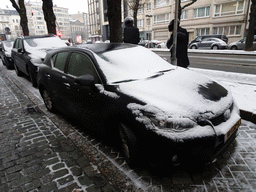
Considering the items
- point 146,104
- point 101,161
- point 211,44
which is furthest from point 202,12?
point 101,161

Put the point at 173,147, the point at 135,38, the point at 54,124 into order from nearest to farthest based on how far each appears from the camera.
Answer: the point at 173,147
the point at 54,124
the point at 135,38

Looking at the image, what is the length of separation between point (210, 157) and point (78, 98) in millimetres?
Result: 2245

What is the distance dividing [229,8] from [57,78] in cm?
3506

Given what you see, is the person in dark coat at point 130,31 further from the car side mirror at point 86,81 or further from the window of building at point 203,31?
the window of building at point 203,31

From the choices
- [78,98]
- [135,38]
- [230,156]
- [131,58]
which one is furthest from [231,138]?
[135,38]

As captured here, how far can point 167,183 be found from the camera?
2.35 m

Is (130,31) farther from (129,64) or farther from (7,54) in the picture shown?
(7,54)

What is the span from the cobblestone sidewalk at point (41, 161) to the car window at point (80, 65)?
49.4 inches

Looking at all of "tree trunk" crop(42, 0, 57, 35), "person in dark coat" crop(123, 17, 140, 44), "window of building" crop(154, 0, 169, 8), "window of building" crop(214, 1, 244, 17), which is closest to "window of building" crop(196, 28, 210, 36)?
"window of building" crop(214, 1, 244, 17)

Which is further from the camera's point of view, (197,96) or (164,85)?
(164,85)

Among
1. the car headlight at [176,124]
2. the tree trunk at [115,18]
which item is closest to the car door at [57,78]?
the car headlight at [176,124]

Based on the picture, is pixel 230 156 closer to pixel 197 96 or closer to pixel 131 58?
pixel 197 96

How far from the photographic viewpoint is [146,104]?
2.27 meters

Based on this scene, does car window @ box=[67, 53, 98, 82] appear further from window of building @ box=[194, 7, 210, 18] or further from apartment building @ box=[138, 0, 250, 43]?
window of building @ box=[194, 7, 210, 18]
